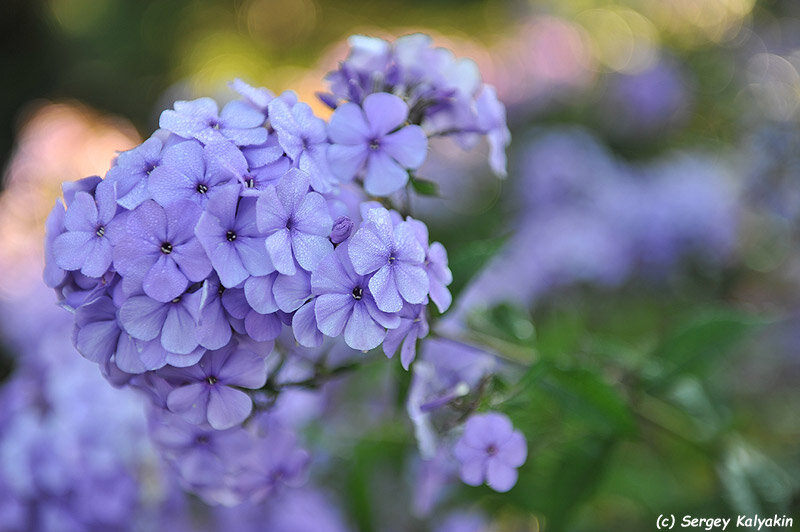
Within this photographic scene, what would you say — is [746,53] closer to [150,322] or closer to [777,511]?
[777,511]

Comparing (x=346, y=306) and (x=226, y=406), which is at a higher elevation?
(x=346, y=306)

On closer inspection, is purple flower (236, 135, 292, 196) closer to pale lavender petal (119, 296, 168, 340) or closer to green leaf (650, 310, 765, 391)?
pale lavender petal (119, 296, 168, 340)

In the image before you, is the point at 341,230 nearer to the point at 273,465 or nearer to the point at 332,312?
the point at 332,312

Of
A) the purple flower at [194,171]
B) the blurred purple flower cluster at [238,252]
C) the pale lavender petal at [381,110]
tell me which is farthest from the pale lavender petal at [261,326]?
the pale lavender petal at [381,110]

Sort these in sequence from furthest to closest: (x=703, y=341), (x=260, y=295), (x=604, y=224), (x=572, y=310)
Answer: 1. (x=604, y=224)
2. (x=572, y=310)
3. (x=703, y=341)
4. (x=260, y=295)

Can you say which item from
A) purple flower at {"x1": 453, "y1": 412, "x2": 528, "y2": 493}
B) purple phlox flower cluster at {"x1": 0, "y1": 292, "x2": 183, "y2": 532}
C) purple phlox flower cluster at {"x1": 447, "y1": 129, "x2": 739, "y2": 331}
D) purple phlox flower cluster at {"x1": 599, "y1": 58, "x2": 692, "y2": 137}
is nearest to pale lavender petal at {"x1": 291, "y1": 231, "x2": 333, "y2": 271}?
purple flower at {"x1": 453, "y1": 412, "x2": 528, "y2": 493}

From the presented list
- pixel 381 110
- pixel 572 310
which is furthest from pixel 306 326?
pixel 572 310
